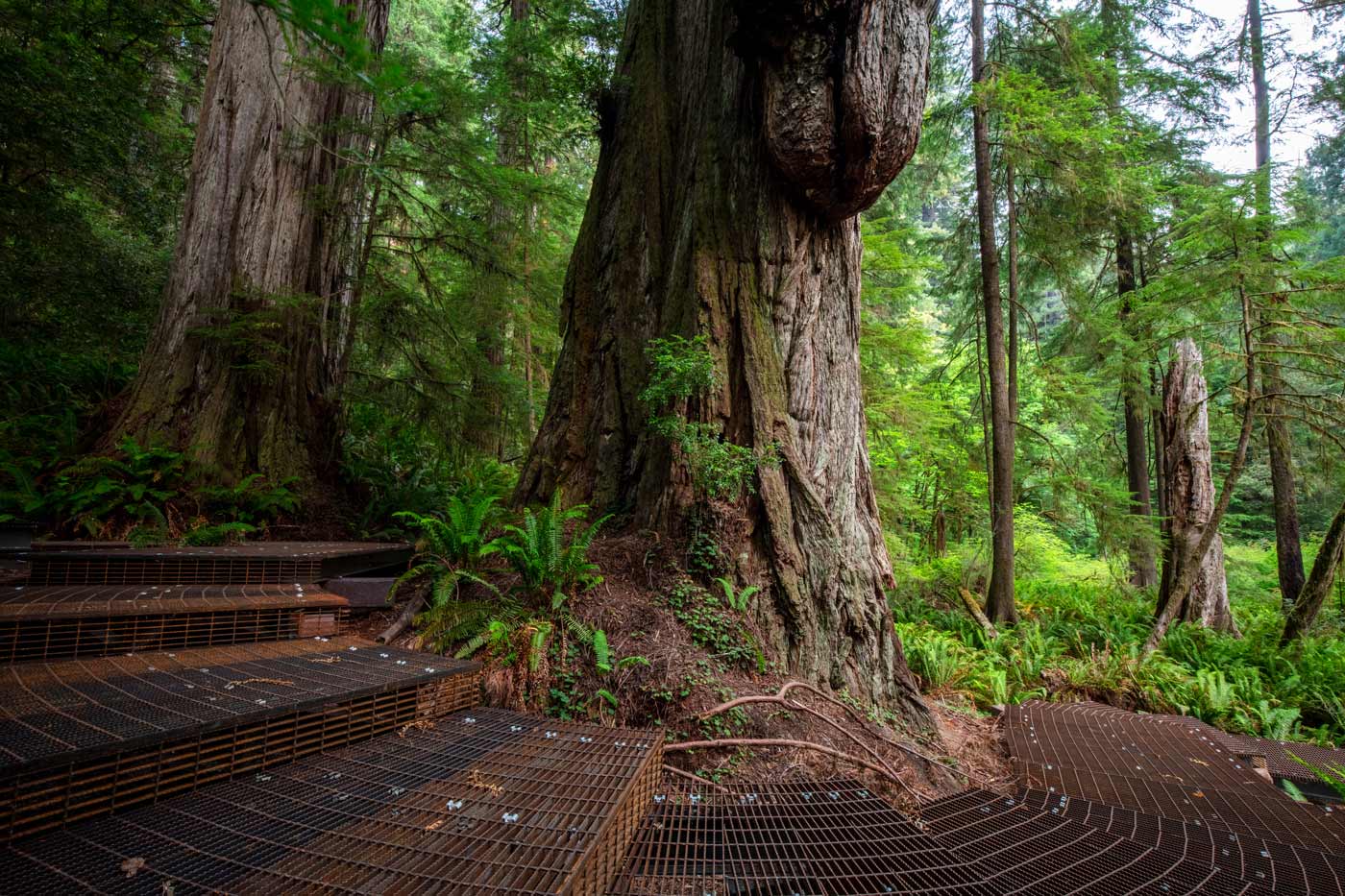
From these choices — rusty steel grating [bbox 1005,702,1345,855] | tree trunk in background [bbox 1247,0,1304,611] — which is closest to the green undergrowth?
rusty steel grating [bbox 1005,702,1345,855]

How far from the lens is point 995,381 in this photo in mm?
7484

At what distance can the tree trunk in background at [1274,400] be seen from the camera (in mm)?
6281

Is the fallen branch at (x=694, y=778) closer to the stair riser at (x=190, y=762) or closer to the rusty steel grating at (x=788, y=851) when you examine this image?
the rusty steel grating at (x=788, y=851)

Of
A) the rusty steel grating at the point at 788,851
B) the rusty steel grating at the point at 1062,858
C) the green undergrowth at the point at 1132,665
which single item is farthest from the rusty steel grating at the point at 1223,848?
the green undergrowth at the point at 1132,665

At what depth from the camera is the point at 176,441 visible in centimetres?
496

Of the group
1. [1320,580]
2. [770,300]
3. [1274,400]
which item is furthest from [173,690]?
[1274,400]

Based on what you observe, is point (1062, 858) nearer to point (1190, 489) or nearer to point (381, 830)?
point (381, 830)

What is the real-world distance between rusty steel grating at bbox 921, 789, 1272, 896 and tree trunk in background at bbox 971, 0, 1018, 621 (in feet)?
18.1

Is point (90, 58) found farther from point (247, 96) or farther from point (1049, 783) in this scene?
point (1049, 783)

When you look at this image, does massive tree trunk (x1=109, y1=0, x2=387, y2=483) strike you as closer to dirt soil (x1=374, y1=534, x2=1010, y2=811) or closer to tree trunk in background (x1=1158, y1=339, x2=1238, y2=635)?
dirt soil (x1=374, y1=534, x2=1010, y2=811)

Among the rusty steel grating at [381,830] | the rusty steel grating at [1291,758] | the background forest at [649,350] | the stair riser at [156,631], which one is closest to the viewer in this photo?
the rusty steel grating at [381,830]

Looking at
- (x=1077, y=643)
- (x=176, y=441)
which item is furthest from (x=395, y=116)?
(x=1077, y=643)

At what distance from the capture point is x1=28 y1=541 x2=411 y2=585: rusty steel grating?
328 centimetres

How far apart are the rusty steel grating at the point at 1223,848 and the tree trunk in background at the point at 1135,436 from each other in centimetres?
702
